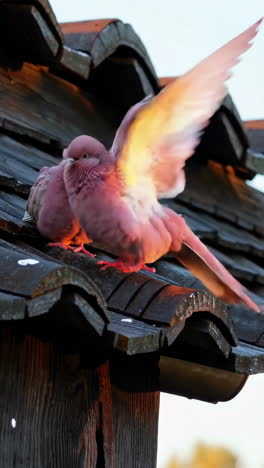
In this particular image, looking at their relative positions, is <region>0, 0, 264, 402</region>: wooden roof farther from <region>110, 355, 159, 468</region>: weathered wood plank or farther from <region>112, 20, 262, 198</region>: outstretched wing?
<region>112, 20, 262, 198</region>: outstretched wing

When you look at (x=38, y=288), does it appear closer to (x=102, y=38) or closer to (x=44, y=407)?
(x=44, y=407)

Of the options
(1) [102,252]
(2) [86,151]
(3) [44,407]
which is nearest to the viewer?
(3) [44,407]

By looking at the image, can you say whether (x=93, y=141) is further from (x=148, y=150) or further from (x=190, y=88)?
(x=190, y=88)

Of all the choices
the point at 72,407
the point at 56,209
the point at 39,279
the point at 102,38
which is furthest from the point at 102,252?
the point at 39,279

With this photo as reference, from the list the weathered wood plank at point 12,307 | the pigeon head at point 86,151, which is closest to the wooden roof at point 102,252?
the weathered wood plank at point 12,307

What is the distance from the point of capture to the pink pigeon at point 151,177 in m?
Answer: 2.69

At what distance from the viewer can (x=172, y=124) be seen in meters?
2.78

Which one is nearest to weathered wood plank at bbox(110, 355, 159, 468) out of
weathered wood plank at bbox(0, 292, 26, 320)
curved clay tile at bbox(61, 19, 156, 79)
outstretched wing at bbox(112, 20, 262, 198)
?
outstretched wing at bbox(112, 20, 262, 198)

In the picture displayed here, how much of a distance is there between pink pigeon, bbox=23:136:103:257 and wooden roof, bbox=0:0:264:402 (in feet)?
0.16

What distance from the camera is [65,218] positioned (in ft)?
9.55

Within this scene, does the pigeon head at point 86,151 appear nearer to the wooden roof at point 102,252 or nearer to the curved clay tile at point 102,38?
the wooden roof at point 102,252

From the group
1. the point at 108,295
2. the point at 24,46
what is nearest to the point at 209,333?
the point at 108,295

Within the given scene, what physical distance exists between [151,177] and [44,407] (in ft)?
2.60

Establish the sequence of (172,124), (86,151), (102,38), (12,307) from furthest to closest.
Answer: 1. (102,38)
2. (86,151)
3. (172,124)
4. (12,307)
